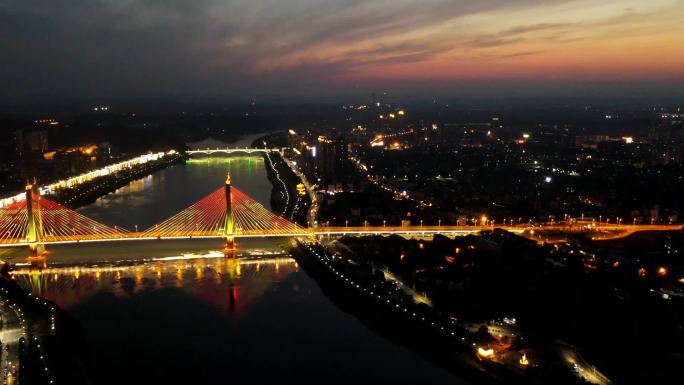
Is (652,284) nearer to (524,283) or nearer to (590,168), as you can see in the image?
(524,283)

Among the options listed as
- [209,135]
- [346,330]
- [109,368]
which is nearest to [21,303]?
[109,368]

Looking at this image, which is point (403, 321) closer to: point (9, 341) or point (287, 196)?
point (9, 341)

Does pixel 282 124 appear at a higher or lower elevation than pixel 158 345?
higher

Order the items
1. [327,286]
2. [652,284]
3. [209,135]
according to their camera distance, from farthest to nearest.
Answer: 1. [209,135]
2. [327,286]
3. [652,284]

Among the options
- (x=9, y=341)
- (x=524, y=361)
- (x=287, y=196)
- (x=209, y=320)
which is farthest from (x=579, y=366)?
(x=287, y=196)

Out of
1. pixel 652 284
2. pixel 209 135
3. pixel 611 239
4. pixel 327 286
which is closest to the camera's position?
pixel 652 284

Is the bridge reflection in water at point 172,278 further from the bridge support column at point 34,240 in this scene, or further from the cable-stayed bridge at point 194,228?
the cable-stayed bridge at point 194,228

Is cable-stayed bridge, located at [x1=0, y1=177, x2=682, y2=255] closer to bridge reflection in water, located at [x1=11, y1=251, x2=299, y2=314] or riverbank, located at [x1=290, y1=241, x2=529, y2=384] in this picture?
bridge reflection in water, located at [x1=11, y1=251, x2=299, y2=314]
